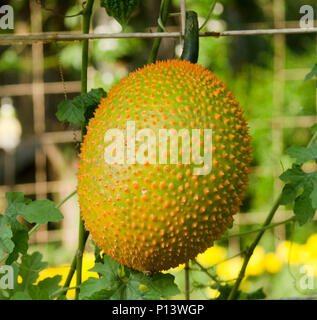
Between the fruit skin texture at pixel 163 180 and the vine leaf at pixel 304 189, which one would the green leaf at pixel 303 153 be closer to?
the vine leaf at pixel 304 189

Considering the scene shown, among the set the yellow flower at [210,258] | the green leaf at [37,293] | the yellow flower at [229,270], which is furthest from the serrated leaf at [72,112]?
the yellow flower at [210,258]

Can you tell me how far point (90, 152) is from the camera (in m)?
0.82

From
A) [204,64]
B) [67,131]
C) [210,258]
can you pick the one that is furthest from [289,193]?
[67,131]

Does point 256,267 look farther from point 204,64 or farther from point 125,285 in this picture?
point 125,285

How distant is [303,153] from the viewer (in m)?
1.05

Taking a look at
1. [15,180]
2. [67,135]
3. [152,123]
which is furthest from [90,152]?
[15,180]

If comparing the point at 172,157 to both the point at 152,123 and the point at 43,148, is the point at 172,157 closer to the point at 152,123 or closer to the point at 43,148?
the point at 152,123

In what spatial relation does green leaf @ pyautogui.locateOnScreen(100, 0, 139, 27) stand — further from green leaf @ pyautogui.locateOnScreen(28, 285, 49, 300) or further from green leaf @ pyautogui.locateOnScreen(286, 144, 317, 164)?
green leaf @ pyautogui.locateOnScreen(28, 285, 49, 300)

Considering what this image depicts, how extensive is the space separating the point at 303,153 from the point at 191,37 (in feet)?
1.25

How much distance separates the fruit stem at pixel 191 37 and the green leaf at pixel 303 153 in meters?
0.33

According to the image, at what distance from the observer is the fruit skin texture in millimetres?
777

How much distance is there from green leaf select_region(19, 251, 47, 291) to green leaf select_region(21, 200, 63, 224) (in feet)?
0.70

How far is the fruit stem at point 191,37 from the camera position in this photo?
2.93 ft

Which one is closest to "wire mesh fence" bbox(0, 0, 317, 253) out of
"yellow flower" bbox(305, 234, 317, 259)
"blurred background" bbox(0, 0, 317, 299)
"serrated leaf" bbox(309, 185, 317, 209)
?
"blurred background" bbox(0, 0, 317, 299)
